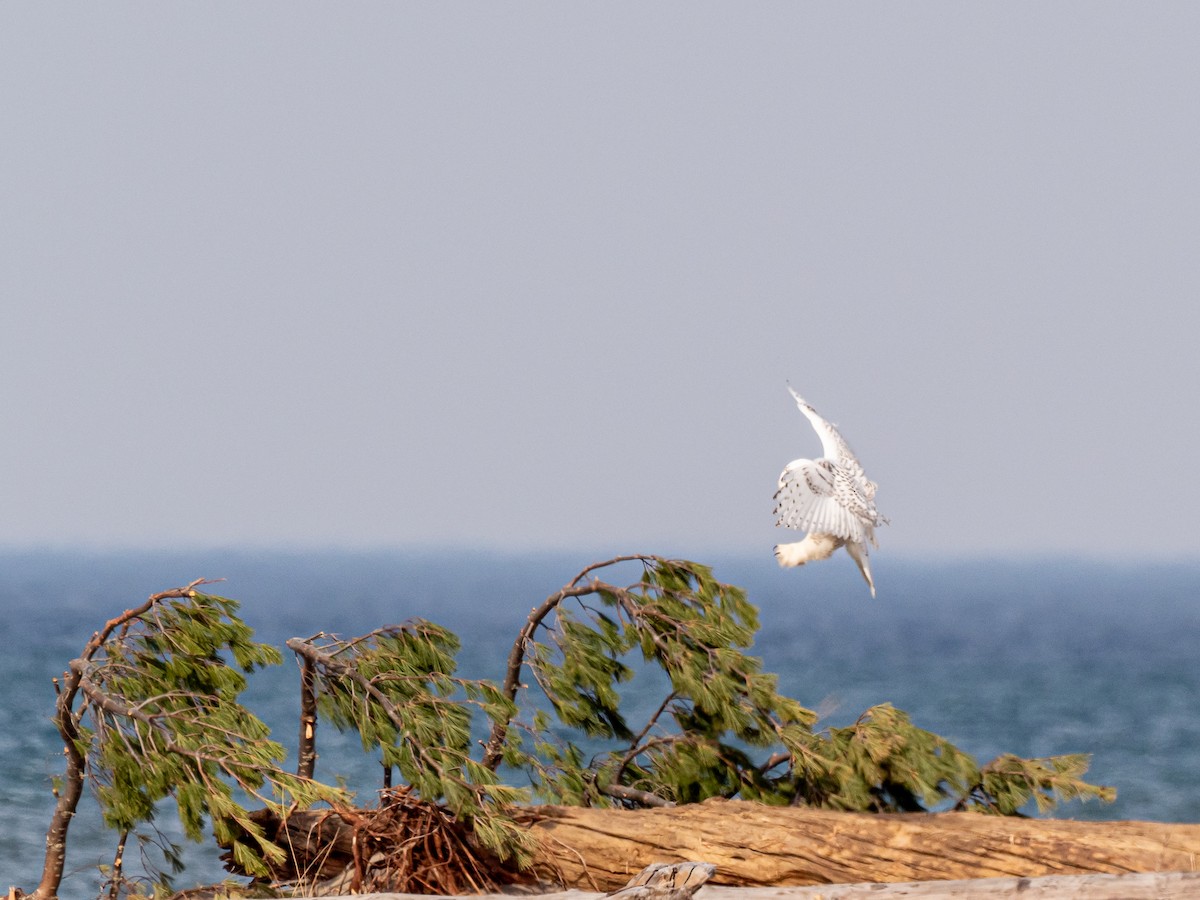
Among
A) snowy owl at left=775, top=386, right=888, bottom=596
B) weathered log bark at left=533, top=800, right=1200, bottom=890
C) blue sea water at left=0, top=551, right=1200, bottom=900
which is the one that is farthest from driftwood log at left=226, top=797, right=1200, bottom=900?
snowy owl at left=775, top=386, right=888, bottom=596

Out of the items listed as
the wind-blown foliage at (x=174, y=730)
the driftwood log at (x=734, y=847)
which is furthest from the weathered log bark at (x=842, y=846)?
the wind-blown foliage at (x=174, y=730)

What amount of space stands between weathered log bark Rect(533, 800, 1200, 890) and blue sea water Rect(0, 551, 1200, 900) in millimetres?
1051

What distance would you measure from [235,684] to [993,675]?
40.9 m

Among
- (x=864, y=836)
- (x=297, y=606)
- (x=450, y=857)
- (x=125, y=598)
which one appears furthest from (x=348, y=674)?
(x=125, y=598)

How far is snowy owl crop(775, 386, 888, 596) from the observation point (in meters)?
7.70

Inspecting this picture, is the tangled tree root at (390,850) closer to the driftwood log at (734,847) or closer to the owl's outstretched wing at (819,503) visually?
the driftwood log at (734,847)

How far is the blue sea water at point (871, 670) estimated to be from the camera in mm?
19578

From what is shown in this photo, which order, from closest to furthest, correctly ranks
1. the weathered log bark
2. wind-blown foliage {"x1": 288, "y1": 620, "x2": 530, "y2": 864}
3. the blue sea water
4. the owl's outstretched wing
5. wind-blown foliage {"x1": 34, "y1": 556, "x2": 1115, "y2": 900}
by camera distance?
the weathered log bark → wind-blown foliage {"x1": 288, "y1": 620, "x2": 530, "y2": 864} → wind-blown foliage {"x1": 34, "y1": 556, "x2": 1115, "y2": 900} → the owl's outstretched wing → the blue sea water

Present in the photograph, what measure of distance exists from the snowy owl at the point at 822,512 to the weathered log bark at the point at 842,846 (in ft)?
Answer: 4.48

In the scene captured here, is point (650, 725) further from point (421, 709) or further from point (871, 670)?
point (871, 670)

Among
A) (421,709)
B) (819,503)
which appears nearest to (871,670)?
(819,503)

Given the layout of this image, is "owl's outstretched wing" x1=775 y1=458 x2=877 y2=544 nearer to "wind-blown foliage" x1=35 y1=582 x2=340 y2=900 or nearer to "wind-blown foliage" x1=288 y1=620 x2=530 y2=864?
"wind-blown foliage" x1=288 y1=620 x2=530 y2=864

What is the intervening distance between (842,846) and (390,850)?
2225 mm

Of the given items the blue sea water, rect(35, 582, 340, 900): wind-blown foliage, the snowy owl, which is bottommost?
the blue sea water
